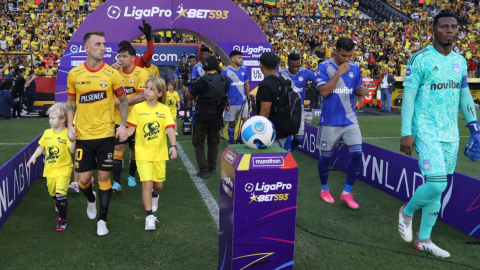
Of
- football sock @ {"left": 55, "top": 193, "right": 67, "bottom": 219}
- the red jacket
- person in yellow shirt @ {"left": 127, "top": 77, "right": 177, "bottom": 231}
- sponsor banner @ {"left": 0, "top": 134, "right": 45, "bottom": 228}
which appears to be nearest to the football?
person in yellow shirt @ {"left": 127, "top": 77, "right": 177, "bottom": 231}

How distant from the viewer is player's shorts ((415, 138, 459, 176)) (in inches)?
141

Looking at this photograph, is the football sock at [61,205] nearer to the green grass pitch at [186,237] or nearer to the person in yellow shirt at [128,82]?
the green grass pitch at [186,237]

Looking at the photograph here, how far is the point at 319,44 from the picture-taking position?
29266 mm

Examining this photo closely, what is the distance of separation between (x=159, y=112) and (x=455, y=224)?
3500mm

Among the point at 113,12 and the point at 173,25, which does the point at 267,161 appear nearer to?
the point at 173,25

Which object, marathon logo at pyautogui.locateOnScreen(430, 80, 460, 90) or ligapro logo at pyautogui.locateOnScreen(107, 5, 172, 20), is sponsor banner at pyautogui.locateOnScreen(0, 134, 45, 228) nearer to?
ligapro logo at pyautogui.locateOnScreen(107, 5, 172, 20)

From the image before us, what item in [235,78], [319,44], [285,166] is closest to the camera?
[285,166]

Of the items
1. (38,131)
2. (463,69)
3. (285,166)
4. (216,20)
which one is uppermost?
(216,20)

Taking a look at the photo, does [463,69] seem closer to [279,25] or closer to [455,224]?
[455,224]

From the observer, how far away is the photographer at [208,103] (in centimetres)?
643

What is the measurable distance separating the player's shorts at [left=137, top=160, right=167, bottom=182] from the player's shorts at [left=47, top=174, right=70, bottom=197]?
0.89 metres

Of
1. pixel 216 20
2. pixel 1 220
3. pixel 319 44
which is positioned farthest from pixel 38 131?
pixel 319 44

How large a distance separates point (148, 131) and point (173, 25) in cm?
617

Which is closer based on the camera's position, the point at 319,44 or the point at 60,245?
the point at 60,245
